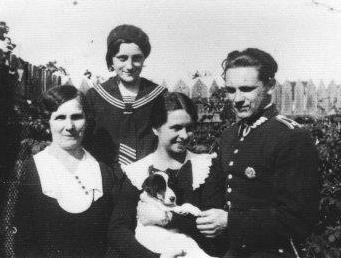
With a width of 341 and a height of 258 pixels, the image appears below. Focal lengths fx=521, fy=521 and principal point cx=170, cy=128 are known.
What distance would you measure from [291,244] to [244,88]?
0.84 metres

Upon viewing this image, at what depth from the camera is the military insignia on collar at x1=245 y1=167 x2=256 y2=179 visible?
108 inches

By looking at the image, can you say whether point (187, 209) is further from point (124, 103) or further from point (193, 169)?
point (124, 103)

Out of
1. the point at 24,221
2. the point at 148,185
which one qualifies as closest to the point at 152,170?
the point at 148,185

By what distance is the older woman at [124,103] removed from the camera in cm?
362

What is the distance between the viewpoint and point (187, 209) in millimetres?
2887

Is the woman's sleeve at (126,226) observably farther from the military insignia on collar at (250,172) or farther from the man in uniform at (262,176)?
the military insignia on collar at (250,172)

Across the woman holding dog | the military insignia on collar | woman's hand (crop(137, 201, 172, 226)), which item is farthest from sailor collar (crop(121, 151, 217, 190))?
the military insignia on collar

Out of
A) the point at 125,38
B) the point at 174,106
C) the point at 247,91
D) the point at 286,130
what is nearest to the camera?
the point at 286,130

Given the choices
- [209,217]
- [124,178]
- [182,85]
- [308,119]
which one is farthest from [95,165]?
[182,85]

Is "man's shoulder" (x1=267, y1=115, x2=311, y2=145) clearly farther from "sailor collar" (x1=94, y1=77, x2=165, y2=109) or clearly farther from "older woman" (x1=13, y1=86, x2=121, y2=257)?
"sailor collar" (x1=94, y1=77, x2=165, y2=109)

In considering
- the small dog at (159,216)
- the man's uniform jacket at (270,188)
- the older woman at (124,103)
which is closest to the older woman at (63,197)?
the small dog at (159,216)

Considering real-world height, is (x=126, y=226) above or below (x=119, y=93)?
below

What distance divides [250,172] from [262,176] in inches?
2.9

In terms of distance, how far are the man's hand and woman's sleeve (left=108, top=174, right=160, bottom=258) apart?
0.30 m
